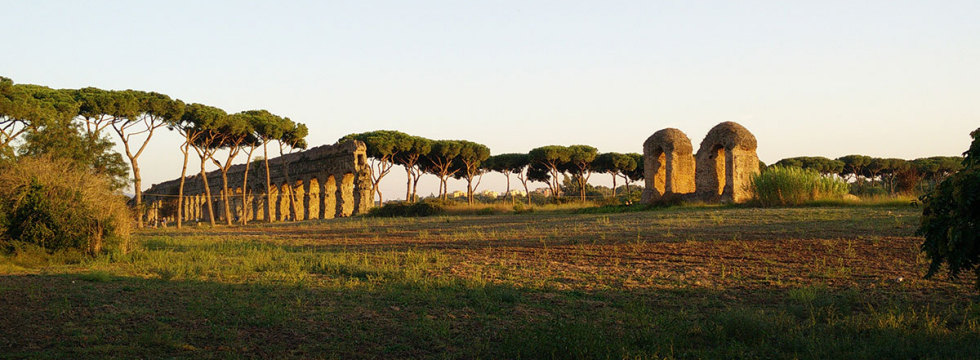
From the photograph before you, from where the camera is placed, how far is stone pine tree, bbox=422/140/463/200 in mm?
46094

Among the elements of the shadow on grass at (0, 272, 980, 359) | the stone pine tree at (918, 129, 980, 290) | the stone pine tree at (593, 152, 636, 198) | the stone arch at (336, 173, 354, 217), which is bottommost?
the shadow on grass at (0, 272, 980, 359)

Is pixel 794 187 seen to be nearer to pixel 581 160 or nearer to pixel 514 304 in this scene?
pixel 514 304

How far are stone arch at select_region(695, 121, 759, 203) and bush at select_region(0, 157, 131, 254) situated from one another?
741 inches

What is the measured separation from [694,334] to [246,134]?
35.6 metres

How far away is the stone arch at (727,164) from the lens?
22547 millimetres

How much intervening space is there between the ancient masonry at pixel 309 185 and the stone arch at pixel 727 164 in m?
18.7

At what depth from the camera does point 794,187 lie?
19078 mm

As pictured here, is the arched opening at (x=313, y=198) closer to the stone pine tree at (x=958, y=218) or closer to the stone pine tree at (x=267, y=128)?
the stone pine tree at (x=267, y=128)

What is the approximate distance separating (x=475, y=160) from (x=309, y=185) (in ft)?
43.4

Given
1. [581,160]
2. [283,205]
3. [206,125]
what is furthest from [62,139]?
[581,160]

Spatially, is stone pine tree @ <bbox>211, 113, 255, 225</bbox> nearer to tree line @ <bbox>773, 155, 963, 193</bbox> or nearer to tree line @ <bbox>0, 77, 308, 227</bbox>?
tree line @ <bbox>0, 77, 308, 227</bbox>

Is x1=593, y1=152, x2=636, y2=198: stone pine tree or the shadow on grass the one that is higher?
x1=593, y1=152, x2=636, y2=198: stone pine tree

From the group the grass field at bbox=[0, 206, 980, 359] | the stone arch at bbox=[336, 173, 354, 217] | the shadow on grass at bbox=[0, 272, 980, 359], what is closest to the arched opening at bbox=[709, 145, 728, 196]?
the grass field at bbox=[0, 206, 980, 359]

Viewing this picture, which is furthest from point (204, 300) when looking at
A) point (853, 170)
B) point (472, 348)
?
point (853, 170)
